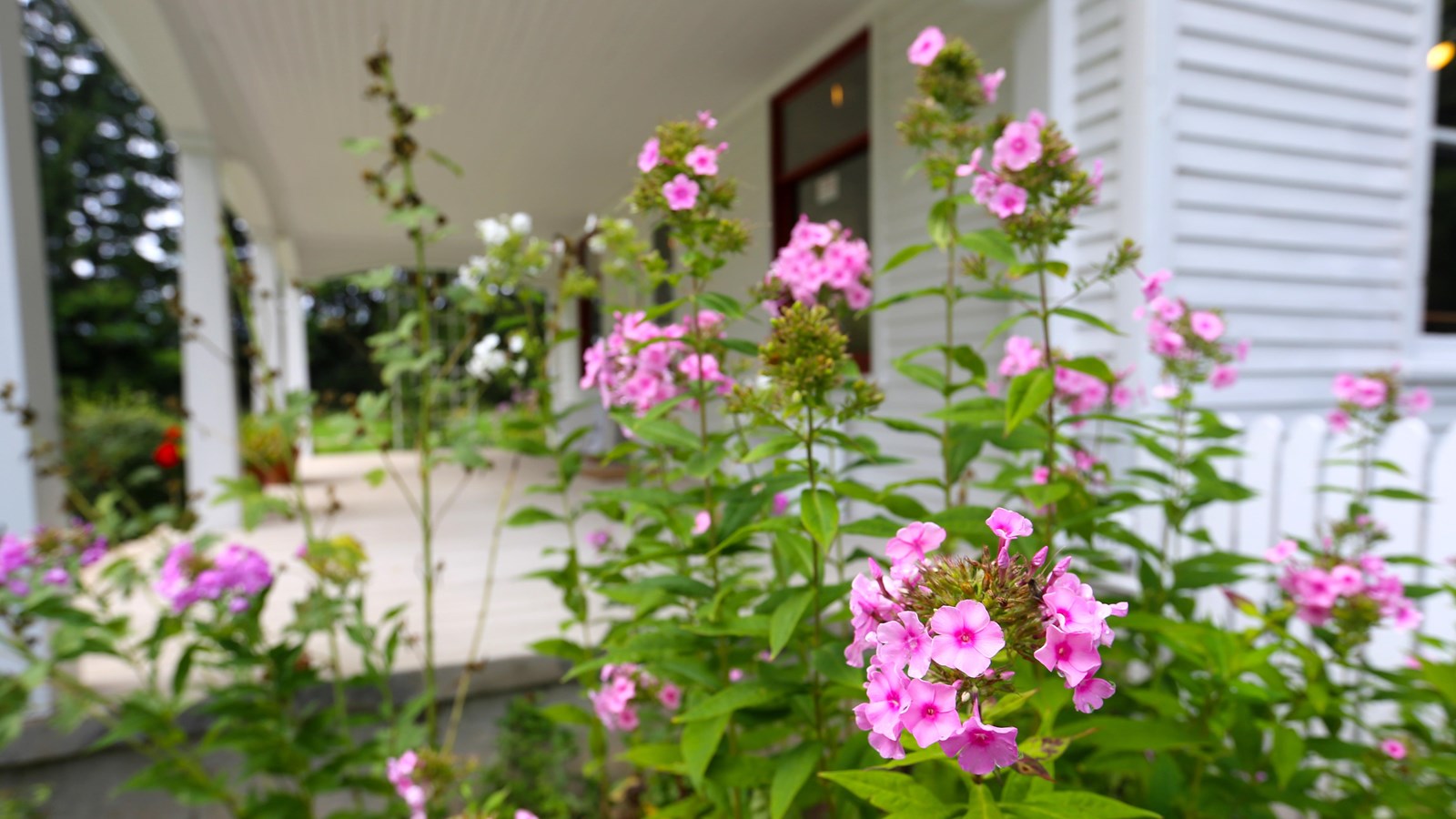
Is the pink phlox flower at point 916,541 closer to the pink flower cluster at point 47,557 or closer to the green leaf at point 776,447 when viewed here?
the green leaf at point 776,447

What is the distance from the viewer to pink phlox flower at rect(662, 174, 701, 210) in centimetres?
90

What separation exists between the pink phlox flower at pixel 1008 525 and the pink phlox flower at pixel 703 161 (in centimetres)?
60

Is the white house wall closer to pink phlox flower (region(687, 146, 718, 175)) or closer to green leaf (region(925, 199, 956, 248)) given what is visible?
green leaf (region(925, 199, 956, 248))

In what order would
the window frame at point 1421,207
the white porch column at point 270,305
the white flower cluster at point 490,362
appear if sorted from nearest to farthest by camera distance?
the white flower cluster at point 490,362 → the window frame at point 1421,207 → the white porch column at point 270,305

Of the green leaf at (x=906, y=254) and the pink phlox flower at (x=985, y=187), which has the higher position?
the pink phlox flower at (x=985, y=187)

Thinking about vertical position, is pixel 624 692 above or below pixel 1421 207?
below

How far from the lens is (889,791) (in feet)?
1.65

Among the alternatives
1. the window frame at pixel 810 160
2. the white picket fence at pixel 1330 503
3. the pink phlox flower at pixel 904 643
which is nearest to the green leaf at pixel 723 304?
the pink phlox flower at pixel 904 643

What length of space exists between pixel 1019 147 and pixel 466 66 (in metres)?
3.85

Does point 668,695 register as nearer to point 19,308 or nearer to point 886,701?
point 886,701

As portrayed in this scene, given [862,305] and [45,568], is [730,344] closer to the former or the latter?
[862,305]

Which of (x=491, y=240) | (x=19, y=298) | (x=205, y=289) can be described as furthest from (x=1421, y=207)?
(x=205, y=289)

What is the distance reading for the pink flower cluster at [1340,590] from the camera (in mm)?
972

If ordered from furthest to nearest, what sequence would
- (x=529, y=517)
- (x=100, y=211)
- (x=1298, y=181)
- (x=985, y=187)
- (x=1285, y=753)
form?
(x=100, y=211) < (x=1298, y=181) < (x=529, y=517) < (x=985, y=187) < (x=1285, y=753)
